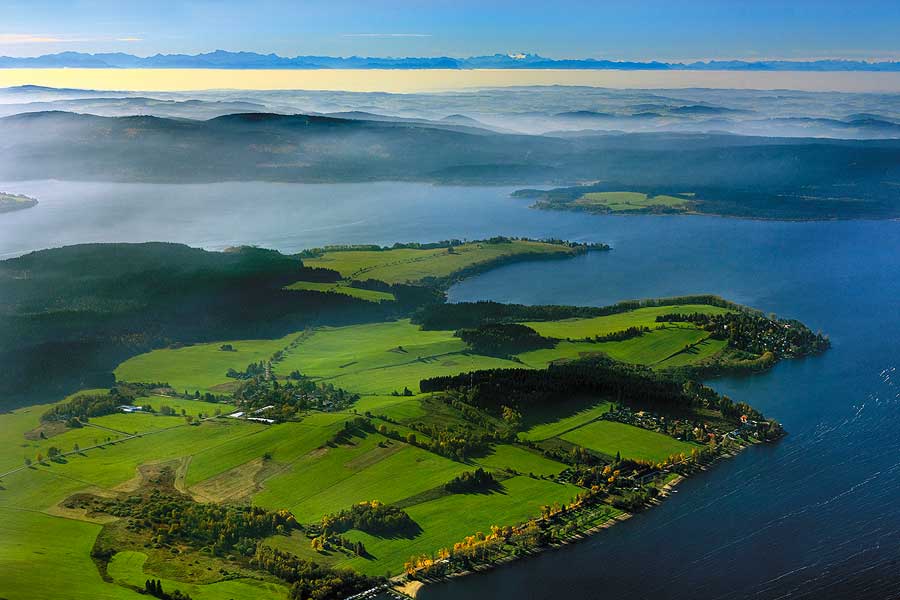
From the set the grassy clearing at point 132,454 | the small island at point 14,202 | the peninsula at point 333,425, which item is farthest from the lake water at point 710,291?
the grassy clearing at point 132,454

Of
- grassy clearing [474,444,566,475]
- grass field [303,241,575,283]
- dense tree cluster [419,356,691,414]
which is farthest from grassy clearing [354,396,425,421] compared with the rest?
grass field [303,241,575,283]

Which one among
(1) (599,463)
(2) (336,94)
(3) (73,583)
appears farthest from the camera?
(2) (336,94)

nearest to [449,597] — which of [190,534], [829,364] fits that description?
[190,534]

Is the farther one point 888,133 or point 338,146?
point 888,133

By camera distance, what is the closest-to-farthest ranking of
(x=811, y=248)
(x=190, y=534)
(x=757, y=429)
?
(x=190, y=534), (x=757, y=429), (x=811, y=248)

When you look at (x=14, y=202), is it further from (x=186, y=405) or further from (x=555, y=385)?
(x=555, y=385)

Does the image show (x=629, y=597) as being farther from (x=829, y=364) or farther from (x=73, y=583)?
(x=829, y=364)

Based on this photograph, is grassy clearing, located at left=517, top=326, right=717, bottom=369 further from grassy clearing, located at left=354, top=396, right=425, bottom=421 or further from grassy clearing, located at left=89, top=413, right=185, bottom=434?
grassy clearing, located at left=89, top=413, right=185, bottom=434
